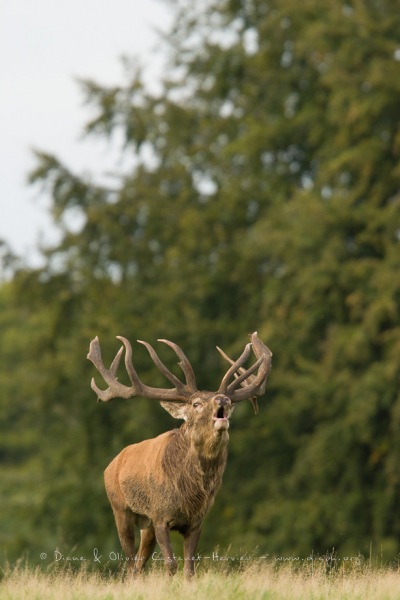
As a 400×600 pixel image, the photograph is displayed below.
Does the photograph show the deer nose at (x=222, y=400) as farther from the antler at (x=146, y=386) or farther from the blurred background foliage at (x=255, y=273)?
the blurred background foliage at (x=255, y=273)

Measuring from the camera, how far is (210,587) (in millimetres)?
10797

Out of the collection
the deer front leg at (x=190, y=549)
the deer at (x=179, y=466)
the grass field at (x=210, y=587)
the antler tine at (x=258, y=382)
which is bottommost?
the grass field at (x=210, y=587)

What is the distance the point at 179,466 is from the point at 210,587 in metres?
1.84

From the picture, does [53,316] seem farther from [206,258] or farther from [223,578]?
[223,578]

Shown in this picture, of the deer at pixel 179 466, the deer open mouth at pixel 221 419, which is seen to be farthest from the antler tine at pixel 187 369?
the deer open mouth at pixel 221 419

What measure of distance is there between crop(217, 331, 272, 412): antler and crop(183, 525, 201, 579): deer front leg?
3.60 ft

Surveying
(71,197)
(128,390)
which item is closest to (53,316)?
(71,197)

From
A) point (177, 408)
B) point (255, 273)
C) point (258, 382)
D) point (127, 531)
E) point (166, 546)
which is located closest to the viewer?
point (166, 546)

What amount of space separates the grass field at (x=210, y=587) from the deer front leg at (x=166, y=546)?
0.12 metres

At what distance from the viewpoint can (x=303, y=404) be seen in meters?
25.8

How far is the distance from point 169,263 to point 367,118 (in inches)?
211

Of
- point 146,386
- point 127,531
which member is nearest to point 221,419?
point 146,386

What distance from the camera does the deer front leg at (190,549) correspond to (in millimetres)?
11898

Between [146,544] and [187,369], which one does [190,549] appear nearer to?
[146,544]
